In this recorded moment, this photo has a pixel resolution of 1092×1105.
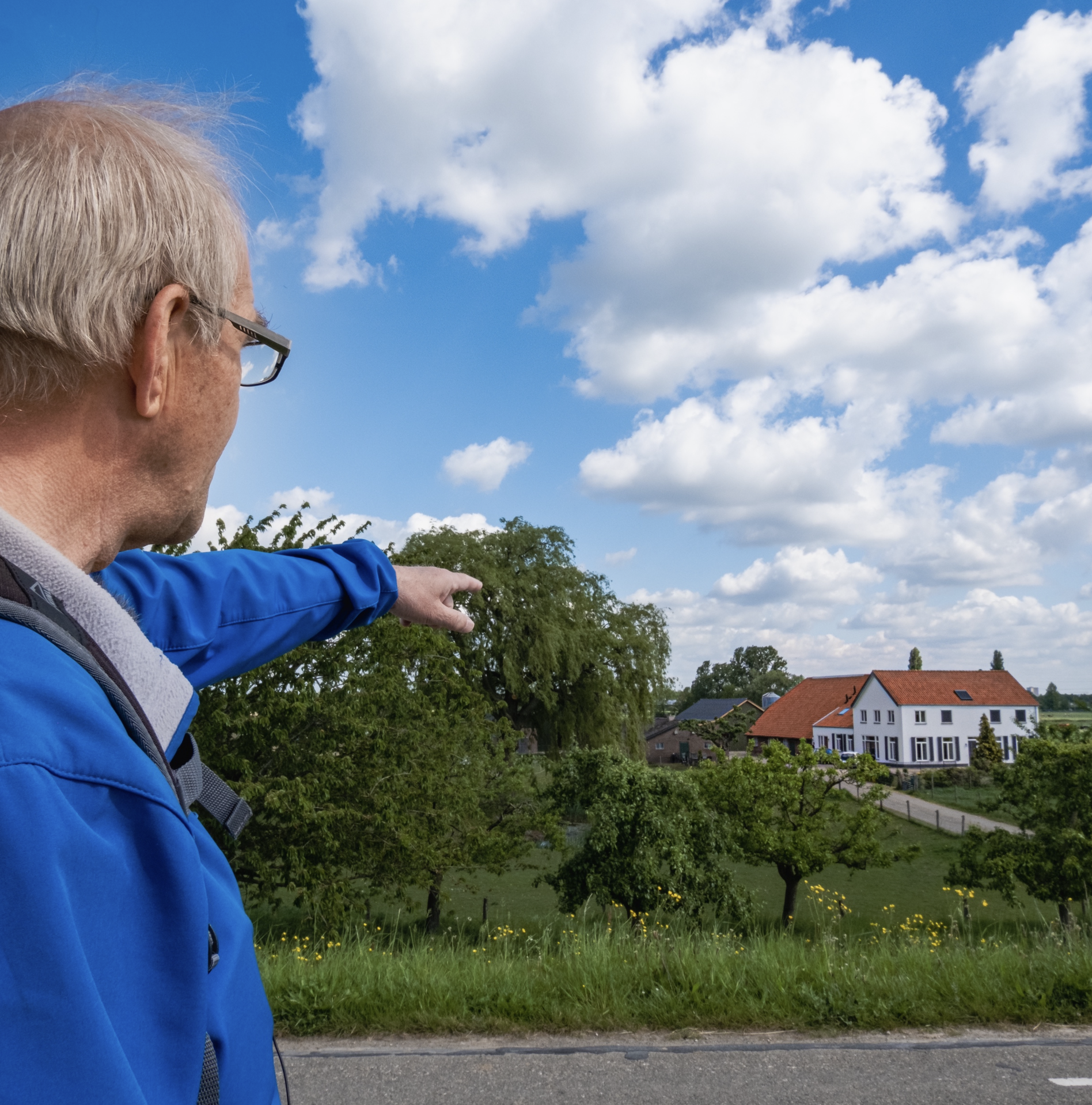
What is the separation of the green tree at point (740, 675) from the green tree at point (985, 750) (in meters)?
51.7

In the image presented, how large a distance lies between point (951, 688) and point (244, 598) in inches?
2732

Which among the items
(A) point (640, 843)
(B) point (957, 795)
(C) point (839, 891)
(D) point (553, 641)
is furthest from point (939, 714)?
(A) point (640, 843)

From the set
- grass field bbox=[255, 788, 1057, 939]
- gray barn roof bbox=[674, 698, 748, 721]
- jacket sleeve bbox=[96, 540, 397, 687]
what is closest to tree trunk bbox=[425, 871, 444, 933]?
grass field bbox=[255, 788, 1057, 939]

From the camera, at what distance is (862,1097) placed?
3.44m

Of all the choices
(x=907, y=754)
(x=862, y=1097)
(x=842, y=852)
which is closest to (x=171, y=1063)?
(x=862, y=1097)

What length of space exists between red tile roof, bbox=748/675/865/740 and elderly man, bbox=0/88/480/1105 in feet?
232

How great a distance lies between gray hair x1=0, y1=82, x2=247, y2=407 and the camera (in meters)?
0.86

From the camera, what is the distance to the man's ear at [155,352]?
92 centimetres

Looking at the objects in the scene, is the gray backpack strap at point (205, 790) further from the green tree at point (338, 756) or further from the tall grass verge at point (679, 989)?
the green tree at point (338, 756)

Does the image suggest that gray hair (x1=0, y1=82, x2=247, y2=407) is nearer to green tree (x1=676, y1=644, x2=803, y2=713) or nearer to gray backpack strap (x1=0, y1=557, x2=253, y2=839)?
gray backpack strap (x1=0, y1=557, x2=253, y2=839)

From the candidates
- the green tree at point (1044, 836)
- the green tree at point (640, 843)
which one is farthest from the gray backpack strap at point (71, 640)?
the green tree at point (1044, 836)

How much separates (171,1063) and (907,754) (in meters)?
68.0

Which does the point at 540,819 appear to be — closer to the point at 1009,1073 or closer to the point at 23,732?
the point at 1009,1073

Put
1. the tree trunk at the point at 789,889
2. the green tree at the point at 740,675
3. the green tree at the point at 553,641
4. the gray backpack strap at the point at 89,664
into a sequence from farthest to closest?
the green tree at the point at 740,675 < the green tree at the point at 553,641 < the tree trunk at the point at 789,889 < the gray backpack strap at the point at 89,664
